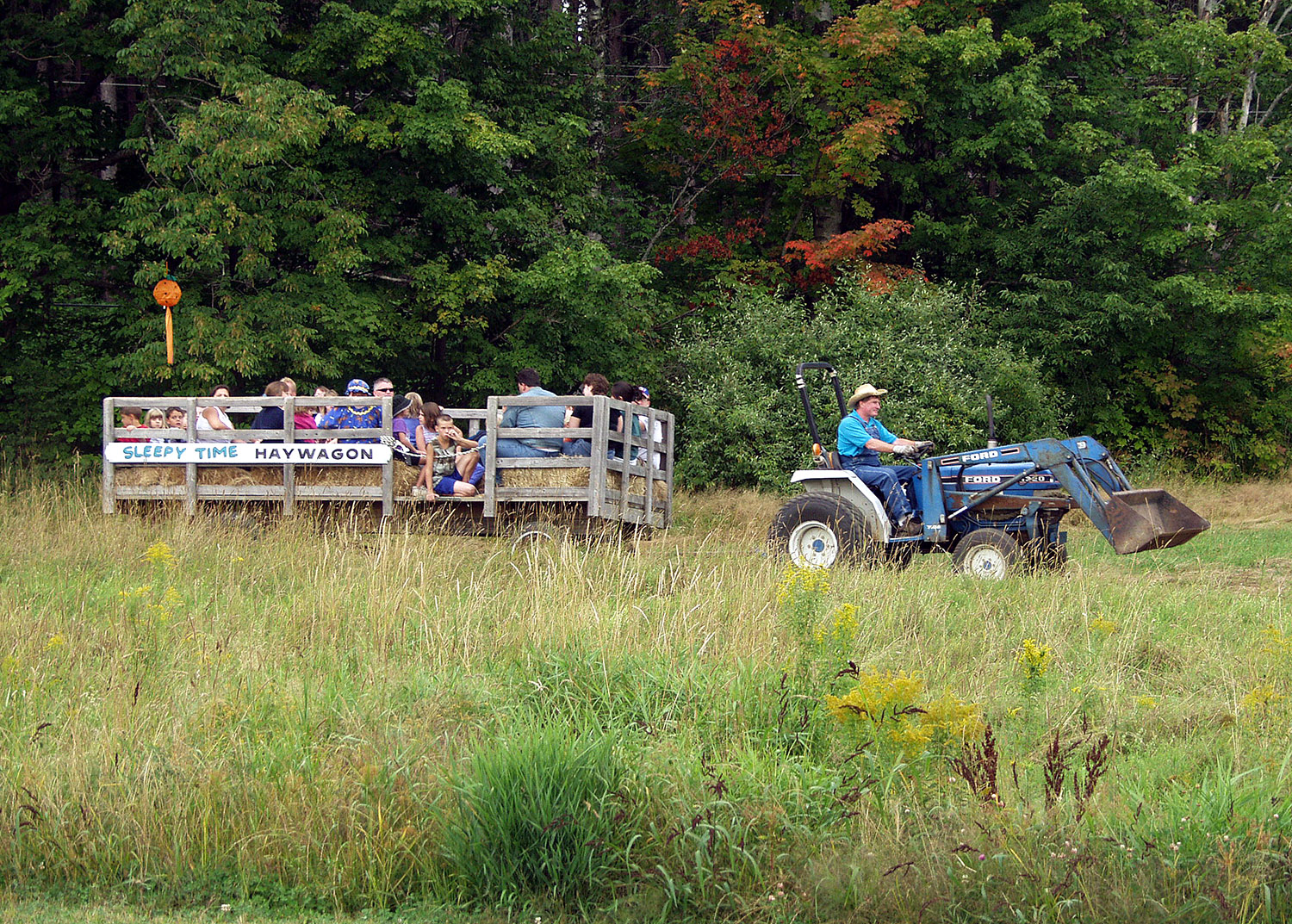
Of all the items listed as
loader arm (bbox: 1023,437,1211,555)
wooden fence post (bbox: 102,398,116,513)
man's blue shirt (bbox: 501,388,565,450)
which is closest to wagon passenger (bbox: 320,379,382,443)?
man's blue shirt (bbox: 501,388,565,450)

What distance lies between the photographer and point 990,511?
1211cm

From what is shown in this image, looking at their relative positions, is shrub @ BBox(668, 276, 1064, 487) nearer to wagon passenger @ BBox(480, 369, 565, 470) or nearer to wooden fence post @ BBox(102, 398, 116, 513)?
wagon passenger @ BBox(480, 369, 565, 470)

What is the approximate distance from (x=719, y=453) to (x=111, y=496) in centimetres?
1003

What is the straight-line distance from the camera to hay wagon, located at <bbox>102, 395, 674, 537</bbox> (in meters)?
11.6

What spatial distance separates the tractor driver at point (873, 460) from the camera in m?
12.0

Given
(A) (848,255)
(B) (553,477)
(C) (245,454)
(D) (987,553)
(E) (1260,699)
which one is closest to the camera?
(E) (1260,699)

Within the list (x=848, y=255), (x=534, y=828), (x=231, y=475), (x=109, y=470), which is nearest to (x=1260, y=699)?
(x=534, y=828)

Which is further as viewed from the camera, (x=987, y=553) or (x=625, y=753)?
(x=987, y=553)

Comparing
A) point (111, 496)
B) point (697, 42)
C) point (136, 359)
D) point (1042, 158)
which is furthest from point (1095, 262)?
point (111, 496)

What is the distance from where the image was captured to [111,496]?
12.3 meters

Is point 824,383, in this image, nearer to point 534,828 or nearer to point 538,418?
point 538,418

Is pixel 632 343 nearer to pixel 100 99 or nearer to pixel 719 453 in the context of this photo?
pixel 719 453

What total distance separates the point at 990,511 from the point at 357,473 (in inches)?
229

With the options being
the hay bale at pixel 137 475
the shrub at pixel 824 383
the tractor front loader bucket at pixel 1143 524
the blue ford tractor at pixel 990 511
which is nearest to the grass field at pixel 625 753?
the tractor front loader bucket at pixel 1143 524
